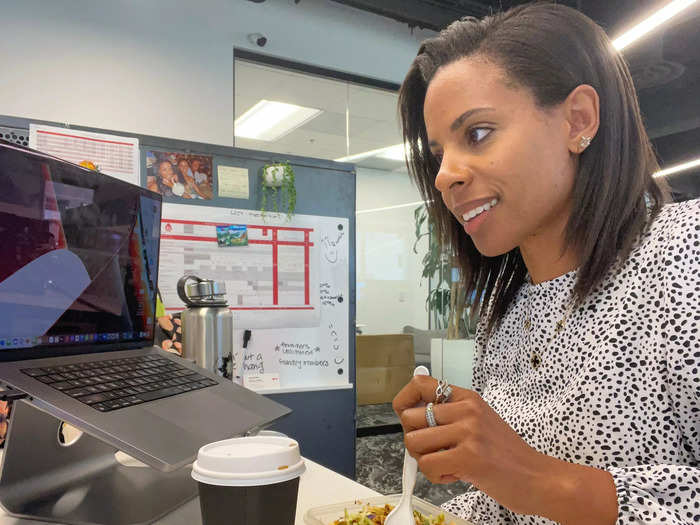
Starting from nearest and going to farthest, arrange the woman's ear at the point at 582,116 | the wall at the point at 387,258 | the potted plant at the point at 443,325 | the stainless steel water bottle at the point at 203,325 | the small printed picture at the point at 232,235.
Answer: the woman's ear at the point at 582,116 < the stainless steel water bottle at the point at 203,325 < the small printed picture at the point at 232,235 < the potted plant at the point at 443,325 < the wall at the point at 387,258

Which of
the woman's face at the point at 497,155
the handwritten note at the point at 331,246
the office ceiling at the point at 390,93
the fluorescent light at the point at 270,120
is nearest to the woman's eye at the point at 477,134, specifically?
the woman's face at the point at 497,155

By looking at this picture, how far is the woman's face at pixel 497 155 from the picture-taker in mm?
707

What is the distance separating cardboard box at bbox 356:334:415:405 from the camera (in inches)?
122

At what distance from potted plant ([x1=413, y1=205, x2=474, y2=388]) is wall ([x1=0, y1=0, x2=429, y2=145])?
1.35m

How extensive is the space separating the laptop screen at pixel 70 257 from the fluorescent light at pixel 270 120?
7.66 ft

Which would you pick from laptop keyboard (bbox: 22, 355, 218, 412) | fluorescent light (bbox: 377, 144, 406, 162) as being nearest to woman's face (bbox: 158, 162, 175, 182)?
laptop keyboard (bbox: 22, 355, 218, 412)

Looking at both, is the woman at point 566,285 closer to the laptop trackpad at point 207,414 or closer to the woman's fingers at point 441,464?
the woman's fingers at point 441,464

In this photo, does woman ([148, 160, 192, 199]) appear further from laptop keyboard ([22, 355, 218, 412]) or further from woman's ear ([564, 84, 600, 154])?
woman's ear ([564, 84, 600, 154])

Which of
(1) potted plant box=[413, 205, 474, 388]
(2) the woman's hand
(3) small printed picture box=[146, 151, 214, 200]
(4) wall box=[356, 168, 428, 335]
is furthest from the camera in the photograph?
(4) wall box=[356, 168, 428, 335]

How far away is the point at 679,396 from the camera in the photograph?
2.00ft

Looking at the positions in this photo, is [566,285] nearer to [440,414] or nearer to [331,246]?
[440,414]

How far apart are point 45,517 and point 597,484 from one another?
0.63 meters

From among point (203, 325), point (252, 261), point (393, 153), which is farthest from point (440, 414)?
point (393, 153)

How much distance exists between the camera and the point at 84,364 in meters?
0.70
